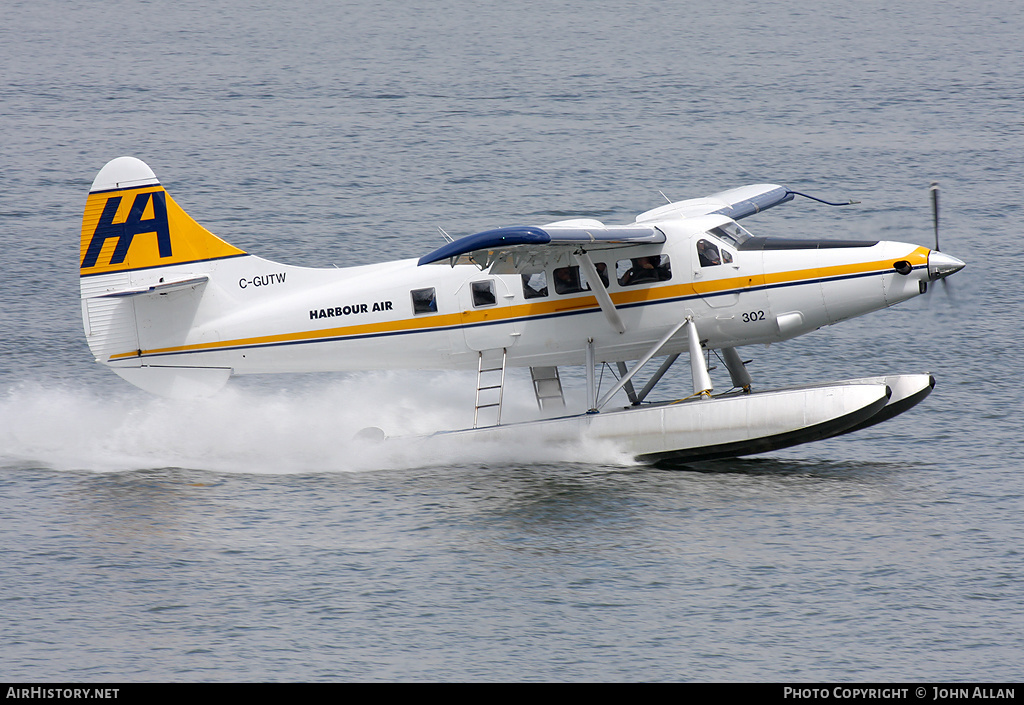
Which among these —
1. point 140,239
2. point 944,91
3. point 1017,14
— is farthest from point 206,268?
point 1017,14

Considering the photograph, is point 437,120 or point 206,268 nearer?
point 206,268

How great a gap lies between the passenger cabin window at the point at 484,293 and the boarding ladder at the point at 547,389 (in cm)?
152

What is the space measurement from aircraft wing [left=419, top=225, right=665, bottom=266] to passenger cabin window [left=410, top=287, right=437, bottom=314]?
1.58m

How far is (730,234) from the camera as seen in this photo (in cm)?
1741

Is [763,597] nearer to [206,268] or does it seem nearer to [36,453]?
[206,268]

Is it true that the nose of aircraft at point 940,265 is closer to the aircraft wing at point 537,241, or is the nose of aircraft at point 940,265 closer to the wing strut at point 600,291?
the aircraft wing at point 537,241

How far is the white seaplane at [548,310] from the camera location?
55.5 ft

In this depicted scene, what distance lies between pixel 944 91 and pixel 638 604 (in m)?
35.3

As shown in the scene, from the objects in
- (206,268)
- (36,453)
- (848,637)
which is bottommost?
(848,637)

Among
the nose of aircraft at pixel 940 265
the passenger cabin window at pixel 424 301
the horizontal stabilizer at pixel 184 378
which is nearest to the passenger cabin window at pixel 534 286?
the passenger cabin window at pixel 424 301

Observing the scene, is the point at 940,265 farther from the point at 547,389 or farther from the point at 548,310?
the point at 547,389

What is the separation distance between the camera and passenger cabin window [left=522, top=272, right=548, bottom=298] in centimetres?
1762

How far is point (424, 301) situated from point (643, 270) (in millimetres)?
3155

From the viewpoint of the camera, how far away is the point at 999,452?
18953mm
